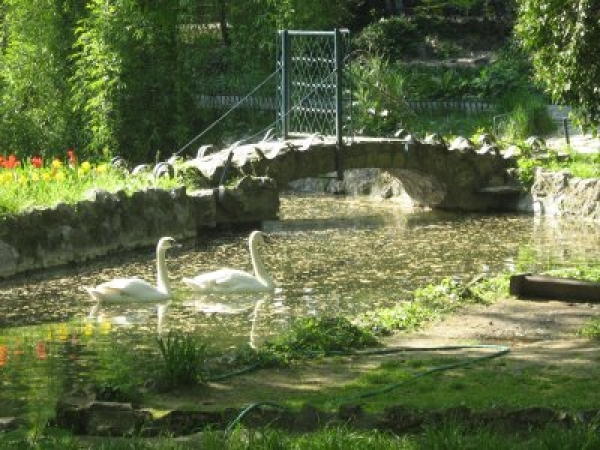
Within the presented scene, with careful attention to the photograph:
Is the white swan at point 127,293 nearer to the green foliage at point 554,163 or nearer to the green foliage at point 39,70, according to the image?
the green foliage at point 554,163

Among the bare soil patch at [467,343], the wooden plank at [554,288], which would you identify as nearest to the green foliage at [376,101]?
the wooden plank at [554,288]

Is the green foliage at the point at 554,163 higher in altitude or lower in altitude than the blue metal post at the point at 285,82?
lower

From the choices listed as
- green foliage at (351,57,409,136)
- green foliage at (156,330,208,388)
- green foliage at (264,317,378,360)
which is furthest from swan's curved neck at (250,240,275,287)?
green foliage at (351,57,409,136)

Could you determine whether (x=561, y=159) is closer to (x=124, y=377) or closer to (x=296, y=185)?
(x=296, y=185)

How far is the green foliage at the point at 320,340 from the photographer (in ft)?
35.3

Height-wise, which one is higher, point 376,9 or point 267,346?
point 376,9

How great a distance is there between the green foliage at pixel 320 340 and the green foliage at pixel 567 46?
6.43m

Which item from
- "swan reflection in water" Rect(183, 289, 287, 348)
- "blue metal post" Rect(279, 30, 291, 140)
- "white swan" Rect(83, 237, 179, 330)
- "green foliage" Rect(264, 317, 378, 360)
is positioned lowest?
"swan reflection in water" Rect(183, 289, 287, 348)

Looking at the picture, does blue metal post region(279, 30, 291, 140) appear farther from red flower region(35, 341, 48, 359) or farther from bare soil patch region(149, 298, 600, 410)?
red flower region(35, 341, 48, 359)

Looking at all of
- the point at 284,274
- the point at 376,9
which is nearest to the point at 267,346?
the point at 284,274

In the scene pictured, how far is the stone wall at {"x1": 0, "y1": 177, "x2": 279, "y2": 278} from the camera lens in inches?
720

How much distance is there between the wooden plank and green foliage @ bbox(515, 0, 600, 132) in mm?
3841

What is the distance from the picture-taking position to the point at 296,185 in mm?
29172

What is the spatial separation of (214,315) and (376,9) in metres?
25.9
